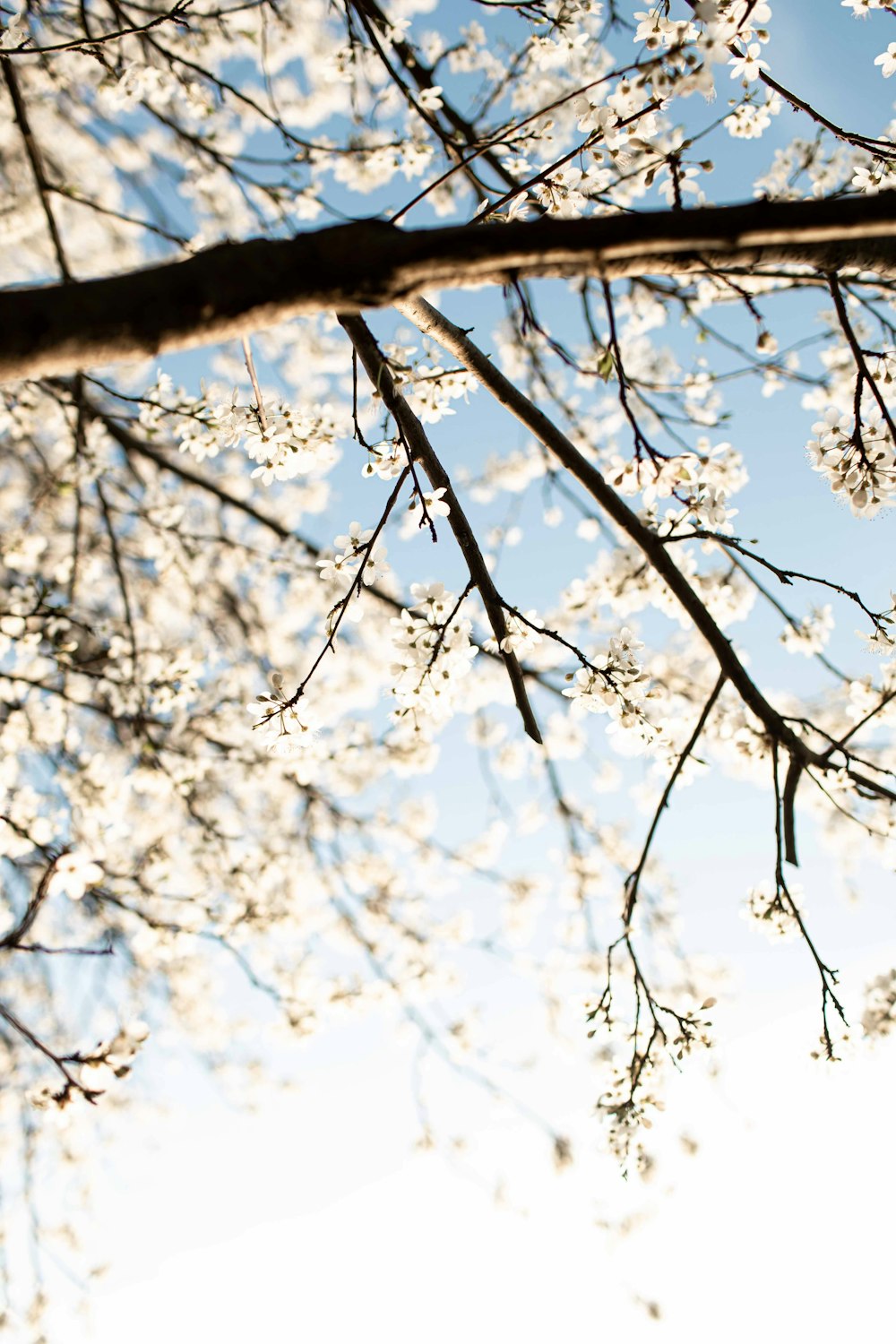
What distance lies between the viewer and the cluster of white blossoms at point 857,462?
2.11 meters

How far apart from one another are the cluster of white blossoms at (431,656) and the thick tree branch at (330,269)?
1.05 meters

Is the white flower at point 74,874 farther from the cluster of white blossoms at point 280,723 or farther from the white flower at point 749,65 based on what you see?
the white flower at point 749,65

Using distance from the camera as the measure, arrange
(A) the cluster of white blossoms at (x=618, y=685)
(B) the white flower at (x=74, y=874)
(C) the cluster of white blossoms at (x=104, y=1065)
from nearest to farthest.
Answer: (C) the cluster of white blossoms at (x=104, y=1065), (B) the white flower at (x=74, y=874), (A) the cluster of white blossoms at (x=618, y=685)

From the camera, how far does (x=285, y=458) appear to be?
2.42 meters

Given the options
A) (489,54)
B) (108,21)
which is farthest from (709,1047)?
(489,54)

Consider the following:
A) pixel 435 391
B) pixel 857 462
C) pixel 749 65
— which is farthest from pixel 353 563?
pixel 749 65

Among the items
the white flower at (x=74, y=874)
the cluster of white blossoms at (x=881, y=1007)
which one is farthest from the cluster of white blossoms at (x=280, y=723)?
the cluster of white blossoms at (x=881, y=1007)

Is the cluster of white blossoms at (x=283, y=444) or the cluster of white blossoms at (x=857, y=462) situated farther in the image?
the cluster of white blossoms at (x=283, y=444)

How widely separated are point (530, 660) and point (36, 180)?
3296 millimetres

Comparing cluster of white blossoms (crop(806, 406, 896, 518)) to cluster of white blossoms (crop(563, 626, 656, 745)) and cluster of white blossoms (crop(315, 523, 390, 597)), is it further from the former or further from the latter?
cluster of white blossoms (crop(315, 523, 390, 597))

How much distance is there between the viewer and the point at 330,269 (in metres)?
1.24

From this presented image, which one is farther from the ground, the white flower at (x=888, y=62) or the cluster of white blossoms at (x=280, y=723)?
the white flower at (x=888, y=62)

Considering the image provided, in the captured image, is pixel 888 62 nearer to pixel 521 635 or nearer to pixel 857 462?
pixel 857 462

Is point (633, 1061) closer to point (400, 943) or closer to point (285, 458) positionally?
point (285, 458)
